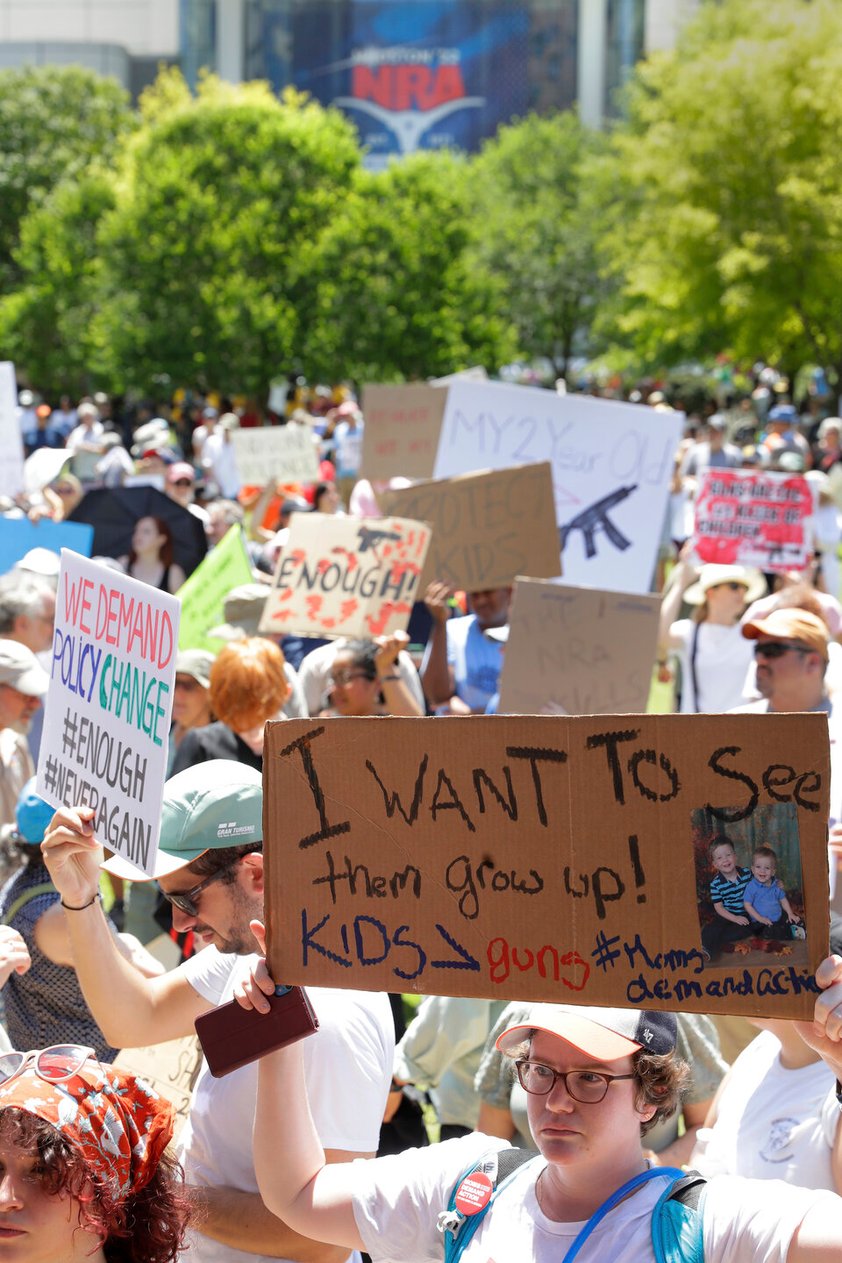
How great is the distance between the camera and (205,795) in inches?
124

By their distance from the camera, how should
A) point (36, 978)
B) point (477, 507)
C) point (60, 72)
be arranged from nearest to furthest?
point (36, 978)
point (477, 507)
point (60, 72)

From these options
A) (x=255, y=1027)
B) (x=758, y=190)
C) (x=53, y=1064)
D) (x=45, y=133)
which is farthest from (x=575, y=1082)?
(x=45, y=133)

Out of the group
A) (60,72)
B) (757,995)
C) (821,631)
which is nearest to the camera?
(757,995)

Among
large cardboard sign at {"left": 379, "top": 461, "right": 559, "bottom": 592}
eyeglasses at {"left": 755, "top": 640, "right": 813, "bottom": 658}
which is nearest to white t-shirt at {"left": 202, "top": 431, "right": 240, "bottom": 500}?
large cardboard sign at {"left": 379, "top": 461, "right": 559, "bottom": 592}

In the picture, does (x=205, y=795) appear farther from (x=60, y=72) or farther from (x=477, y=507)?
(x=60, y=72)

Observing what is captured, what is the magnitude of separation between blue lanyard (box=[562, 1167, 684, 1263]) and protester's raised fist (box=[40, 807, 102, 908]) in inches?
46.8

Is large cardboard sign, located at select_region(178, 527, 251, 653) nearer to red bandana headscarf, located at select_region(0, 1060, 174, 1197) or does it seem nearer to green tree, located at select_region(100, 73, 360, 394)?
red bandana headscarf, located at select_region(0, 1060, 174, 1197)

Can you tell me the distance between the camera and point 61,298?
37.2 metres

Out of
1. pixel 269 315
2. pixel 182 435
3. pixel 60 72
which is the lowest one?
pixel 182 435

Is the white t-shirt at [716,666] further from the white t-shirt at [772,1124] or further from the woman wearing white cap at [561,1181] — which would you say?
the woman wearing white cap at [561,1181]

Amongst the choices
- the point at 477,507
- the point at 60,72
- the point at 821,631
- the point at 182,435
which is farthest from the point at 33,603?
the point at 60,72

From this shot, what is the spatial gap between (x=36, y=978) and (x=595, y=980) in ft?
5.82

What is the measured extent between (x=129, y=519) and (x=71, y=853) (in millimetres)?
5670

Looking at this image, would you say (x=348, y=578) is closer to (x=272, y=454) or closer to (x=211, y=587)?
(x=211, y=587)
